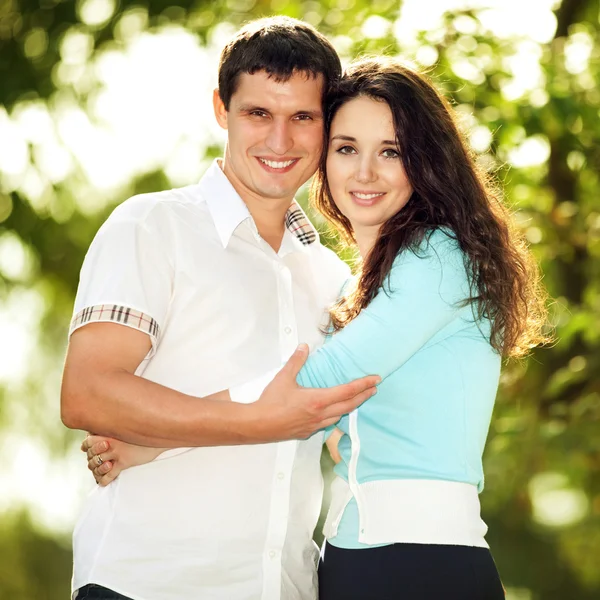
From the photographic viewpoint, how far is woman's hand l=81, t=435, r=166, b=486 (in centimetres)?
240

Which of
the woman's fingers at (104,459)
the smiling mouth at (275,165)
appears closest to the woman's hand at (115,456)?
the woman's fingers at (104,459)

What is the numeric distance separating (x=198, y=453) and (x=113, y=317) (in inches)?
16.1

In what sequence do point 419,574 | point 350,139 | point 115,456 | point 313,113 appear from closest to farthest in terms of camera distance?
point 419,574, point 115,456, point 350,139, point 313,113

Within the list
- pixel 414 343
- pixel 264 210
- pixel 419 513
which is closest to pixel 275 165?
pixel 264 210

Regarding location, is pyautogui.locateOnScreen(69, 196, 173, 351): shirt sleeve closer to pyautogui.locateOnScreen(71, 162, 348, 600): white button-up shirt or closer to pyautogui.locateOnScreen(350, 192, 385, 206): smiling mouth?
pyautogui.locateOnScreen(71, 162, 348, 600): white button-up shirt

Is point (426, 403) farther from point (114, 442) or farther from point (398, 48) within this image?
point (398, 48)

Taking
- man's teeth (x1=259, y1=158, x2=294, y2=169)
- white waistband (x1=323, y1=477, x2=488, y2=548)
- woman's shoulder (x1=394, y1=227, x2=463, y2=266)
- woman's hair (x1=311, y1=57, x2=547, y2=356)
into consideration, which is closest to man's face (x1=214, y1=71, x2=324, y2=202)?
man's teeth (x1=259, y1=158, x2=294, y2=169)

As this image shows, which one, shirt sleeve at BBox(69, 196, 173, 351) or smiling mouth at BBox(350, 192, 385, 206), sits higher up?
smiling mouth at BBox(350, 192, 385, 206)

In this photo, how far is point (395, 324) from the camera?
229cm

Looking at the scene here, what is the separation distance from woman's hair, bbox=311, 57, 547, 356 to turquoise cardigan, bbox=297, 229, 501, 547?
0.20 ft

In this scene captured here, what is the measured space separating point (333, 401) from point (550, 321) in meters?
2.31

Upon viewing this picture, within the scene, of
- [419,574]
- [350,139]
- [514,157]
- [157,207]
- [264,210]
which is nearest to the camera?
[419,574]

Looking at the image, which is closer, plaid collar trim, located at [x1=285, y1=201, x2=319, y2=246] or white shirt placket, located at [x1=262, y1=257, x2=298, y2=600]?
white shirt placket, located at [x1=262, y1=257, x2=298, y2=600]

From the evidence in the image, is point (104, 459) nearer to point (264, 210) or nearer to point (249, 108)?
point (264, 210)
